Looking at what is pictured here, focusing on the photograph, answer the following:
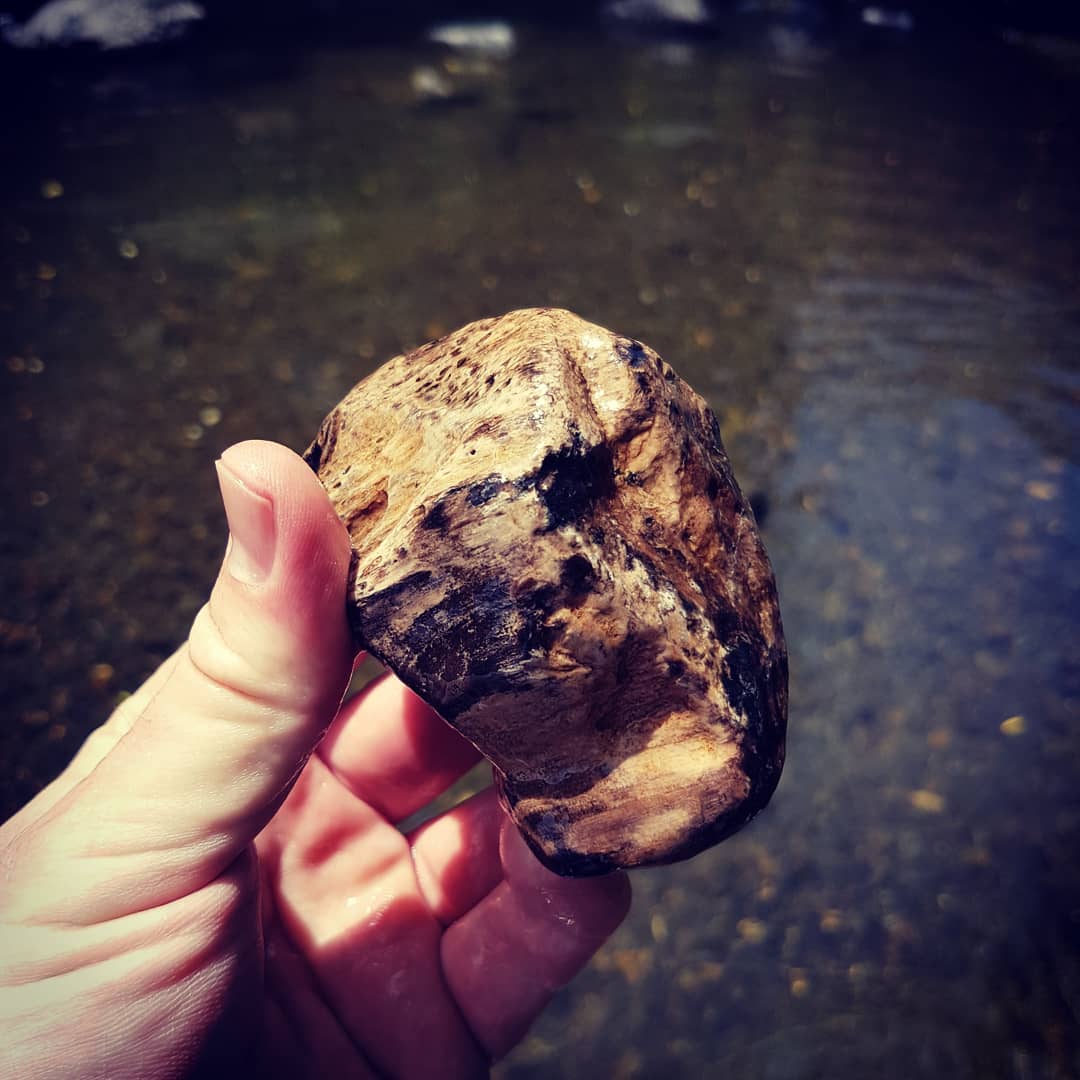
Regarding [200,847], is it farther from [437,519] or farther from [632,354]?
[632,354]

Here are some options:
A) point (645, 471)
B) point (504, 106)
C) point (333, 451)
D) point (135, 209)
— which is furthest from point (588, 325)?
point (504, 106)

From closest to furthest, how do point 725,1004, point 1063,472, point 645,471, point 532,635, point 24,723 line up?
point 532,635 → point 645,471 → point 725,1004 → point 24,723 → point 1063,472

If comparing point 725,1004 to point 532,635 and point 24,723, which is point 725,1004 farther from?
point 24,723

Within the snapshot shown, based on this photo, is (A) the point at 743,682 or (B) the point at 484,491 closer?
(B) the point at 484,491

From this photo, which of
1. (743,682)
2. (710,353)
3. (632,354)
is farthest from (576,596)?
(710,353)

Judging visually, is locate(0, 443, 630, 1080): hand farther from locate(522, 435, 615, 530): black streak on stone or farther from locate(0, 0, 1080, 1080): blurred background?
locate(0, 0, 1080, 1080): blurred background

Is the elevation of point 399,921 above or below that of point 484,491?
below

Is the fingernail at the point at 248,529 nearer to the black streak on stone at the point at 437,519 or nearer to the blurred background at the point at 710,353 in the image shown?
the black streak on stone at the point at 437,519
